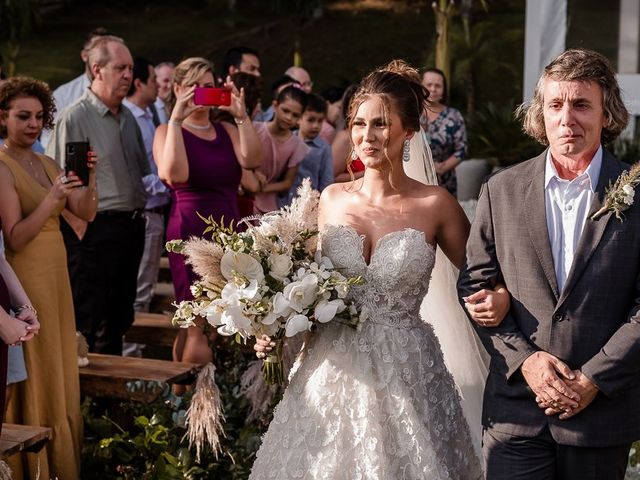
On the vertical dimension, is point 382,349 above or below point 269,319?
below

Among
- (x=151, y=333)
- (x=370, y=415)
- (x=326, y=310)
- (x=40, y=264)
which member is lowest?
(x=151, y=333)

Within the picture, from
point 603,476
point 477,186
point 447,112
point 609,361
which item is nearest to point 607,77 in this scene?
point 609,361

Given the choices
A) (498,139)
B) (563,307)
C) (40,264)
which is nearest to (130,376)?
(40,264)

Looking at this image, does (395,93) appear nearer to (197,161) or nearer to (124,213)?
(197,161)

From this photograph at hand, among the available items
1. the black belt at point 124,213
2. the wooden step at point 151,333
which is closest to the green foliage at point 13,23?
the wooden step at point 151,333

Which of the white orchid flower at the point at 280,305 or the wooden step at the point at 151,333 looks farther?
the wooden step at the point at 151,333

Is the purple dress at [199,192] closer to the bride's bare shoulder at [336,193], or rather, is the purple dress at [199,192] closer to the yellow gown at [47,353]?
the yellow gown at [47,353]

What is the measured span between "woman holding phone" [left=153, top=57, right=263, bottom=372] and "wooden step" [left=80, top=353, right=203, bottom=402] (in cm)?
26

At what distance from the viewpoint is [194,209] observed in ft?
20.5

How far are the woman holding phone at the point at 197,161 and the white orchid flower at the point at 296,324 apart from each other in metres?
2.38

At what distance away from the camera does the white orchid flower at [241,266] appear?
3.84 metres

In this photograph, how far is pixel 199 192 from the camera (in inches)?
247

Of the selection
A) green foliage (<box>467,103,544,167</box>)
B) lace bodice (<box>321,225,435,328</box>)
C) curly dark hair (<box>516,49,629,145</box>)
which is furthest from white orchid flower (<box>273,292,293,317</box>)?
green foliage (<box>467,103,544,167</box>)

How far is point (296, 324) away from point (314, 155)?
372 cm
